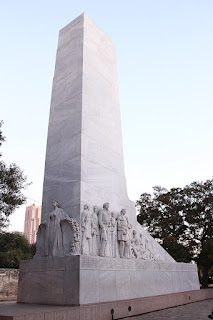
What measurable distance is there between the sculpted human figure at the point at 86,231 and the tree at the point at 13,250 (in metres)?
22.5

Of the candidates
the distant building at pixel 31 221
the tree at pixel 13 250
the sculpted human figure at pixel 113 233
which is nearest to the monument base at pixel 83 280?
the sculpted human figure at pixel 113 233

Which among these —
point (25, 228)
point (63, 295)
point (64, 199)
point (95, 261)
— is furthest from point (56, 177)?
point (25, 228)

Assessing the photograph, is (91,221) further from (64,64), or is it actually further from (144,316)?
(64,64)

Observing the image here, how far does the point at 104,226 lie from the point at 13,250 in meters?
25.9

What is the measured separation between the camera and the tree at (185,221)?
25.7m

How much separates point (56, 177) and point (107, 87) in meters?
5.62

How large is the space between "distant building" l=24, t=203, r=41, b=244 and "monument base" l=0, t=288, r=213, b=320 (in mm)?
47334

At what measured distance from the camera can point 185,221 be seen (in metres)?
27.2

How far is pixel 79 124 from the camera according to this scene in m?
11.8

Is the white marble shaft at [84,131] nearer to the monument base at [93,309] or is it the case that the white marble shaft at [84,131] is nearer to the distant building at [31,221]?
the monument base at [93,309]

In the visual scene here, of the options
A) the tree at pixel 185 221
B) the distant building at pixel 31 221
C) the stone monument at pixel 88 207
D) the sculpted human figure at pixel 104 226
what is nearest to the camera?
the stone monument at pixel 88 207

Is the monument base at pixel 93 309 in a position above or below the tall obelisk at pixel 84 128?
below

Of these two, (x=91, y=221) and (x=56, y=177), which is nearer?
(x=91, y=221)

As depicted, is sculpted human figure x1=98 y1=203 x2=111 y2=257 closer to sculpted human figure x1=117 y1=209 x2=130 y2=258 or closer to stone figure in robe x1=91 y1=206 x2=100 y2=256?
stone figure in robe x1=91 y1=206 x2=100 y2=256
